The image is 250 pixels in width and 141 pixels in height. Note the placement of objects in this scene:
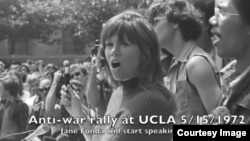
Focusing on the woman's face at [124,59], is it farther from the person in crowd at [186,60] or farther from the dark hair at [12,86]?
the dark hair at [12,86]

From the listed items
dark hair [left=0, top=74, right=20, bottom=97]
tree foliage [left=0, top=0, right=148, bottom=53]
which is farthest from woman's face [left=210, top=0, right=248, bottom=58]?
tree foliage [left=0, top=0, right=148, bottom=53]

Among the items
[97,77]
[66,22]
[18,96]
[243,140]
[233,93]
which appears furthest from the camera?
[66,22]

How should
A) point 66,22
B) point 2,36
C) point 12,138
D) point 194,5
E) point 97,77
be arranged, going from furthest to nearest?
point 2,36, point 66,22, point 12,138, point 97,77, point 194,5

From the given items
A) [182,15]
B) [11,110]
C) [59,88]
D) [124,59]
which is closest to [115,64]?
[124,59]

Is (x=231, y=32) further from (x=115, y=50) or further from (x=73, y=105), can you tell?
(x=73, y=105)

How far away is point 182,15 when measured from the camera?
3.30m

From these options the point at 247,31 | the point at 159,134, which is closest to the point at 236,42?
the point at 247,31

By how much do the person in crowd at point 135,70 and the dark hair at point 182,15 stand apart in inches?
33.2

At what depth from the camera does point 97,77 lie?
4.71 meters

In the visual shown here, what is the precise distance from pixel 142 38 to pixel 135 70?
136 millimetres

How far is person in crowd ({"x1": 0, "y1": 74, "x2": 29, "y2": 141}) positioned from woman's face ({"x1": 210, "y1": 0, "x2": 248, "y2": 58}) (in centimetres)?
434

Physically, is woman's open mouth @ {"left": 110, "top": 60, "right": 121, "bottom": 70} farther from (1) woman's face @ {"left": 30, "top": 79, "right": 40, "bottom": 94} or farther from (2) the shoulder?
(1) woman's face @ {"left": 30, "top": 79, "right": 40, "bottom": 94}

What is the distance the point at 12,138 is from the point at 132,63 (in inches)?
158

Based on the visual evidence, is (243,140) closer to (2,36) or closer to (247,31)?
(247,31)
